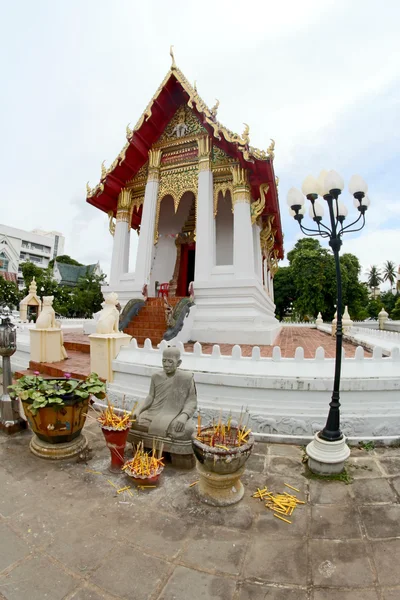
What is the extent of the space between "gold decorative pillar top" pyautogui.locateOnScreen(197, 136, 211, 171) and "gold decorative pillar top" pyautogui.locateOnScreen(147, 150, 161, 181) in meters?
1.55

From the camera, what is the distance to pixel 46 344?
7.28m

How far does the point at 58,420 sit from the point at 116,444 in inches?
30.6

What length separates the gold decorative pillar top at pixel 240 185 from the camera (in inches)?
395

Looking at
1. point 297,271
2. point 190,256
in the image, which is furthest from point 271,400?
point 297,271

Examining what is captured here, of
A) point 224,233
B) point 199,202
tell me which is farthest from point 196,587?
point 224,233

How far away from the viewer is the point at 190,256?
13633mm

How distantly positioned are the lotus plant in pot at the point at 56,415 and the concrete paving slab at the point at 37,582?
162 centimetres

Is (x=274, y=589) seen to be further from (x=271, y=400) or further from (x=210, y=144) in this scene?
(x=210, y=144)

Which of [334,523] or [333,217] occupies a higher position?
[333,217]

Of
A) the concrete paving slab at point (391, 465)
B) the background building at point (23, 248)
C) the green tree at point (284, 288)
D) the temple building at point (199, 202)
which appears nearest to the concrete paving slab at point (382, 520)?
the concrete paving slab at point (391, 465)

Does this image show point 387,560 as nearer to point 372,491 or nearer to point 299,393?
point 372,491

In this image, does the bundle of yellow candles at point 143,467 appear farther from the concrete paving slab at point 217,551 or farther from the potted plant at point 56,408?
the potted plant at point 56,408

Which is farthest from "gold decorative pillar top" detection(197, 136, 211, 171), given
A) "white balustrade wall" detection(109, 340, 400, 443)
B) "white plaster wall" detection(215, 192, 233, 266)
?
"white balustrade wall" detection(109, 340, 400, 443)

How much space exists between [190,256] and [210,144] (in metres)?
4.53
